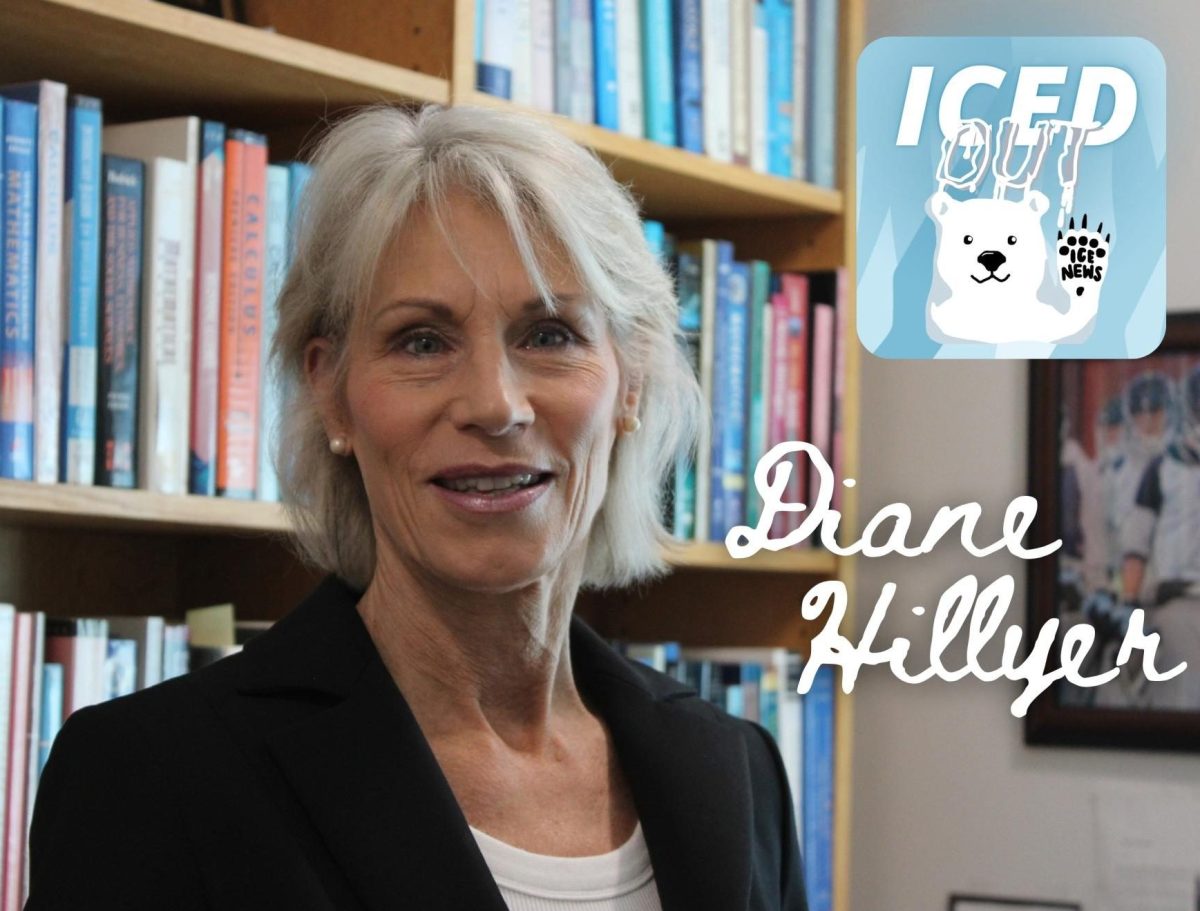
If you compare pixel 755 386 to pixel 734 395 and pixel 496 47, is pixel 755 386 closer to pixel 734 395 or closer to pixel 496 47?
pixel 734 395

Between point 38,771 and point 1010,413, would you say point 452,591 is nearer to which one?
point 38,771

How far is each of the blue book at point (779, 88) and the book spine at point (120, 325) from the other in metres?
0.91

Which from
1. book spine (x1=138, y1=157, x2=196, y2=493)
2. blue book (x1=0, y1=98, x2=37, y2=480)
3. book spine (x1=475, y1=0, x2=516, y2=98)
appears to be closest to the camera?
blue book (x1=0, y1=98, x2=37, y2=480)

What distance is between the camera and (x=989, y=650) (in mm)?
2344

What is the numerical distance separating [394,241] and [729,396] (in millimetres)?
980

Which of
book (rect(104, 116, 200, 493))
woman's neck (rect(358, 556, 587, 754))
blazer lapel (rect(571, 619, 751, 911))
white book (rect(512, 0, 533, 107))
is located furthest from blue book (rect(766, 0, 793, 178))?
woman's neck (rect(358, 556, 587, 754))

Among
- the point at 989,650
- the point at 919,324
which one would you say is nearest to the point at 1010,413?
the point at 919,324

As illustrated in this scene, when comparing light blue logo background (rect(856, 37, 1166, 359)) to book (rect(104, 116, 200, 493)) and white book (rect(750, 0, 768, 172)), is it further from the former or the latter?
book (rect(104, 116, 200, 493))

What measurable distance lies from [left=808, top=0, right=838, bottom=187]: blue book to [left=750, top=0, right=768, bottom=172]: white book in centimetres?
8

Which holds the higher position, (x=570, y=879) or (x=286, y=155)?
(x=286, y=155)

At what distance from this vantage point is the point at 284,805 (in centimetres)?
107

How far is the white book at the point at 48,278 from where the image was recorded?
4.67 feet

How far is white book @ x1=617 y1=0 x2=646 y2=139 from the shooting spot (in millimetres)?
1977

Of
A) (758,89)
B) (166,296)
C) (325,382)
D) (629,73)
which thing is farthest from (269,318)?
(758,89)
